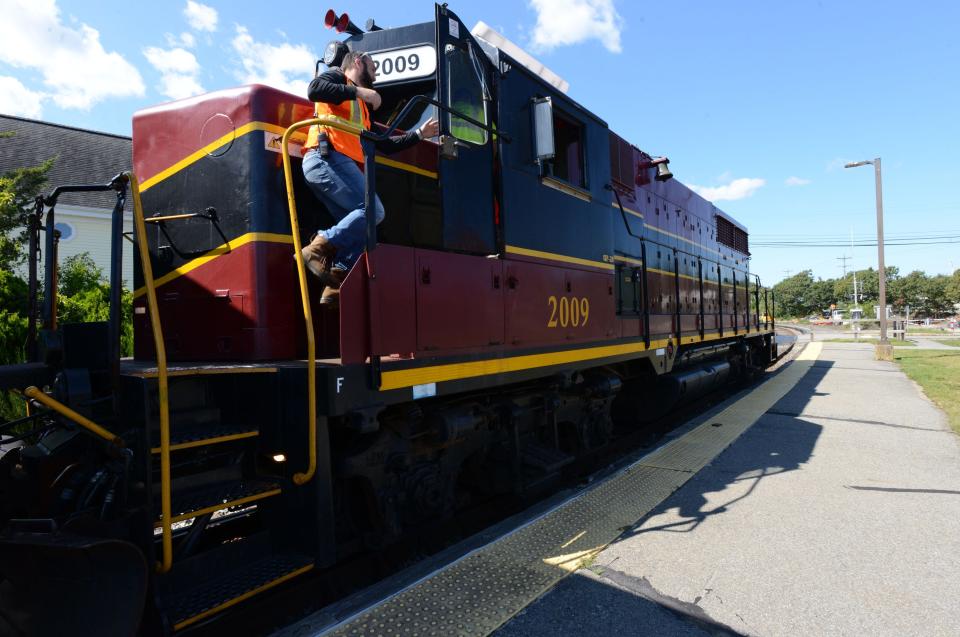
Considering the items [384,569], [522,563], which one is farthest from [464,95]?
[384,569]

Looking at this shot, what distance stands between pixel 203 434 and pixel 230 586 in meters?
0.70

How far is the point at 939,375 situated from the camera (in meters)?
13.3

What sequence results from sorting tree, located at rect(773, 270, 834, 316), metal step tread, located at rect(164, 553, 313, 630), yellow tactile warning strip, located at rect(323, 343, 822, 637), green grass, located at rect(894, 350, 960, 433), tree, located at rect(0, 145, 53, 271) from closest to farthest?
metal step tread, located at rect(164, 553, 313, 630), yellow tactile warning strip, located at rect(323, 343, 822, 637), green grass, located at rect(894, 350, 960, 433), tree, located at rect(0, 145, 53, 271), tree, located at rect(773, 270, 834, 316)

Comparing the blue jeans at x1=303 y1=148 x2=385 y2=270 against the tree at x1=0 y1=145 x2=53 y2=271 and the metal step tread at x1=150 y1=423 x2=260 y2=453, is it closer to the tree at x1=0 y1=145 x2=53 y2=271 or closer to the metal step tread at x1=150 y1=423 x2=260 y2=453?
the metal step tread at x1=150 y1=423 x2=260 y2=453

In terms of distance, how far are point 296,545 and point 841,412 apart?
8.81 m

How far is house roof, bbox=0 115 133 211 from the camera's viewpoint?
19578 mm

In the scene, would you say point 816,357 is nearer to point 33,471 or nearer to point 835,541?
point 835,541

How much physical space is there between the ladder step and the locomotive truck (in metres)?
0.02

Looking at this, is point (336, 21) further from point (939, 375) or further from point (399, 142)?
point (939, 375)

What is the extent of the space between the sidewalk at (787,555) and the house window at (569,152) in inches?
117

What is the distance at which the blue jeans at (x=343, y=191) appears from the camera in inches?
126

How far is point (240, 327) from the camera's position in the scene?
335cm

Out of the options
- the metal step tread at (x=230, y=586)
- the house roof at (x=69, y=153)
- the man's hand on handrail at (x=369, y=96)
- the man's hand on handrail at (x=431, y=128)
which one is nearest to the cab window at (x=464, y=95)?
the man's hand on handrail at (x=431, y=128)

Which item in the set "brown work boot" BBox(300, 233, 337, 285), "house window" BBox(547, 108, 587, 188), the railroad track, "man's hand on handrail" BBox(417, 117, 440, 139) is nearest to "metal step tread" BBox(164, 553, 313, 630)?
the railroad track
